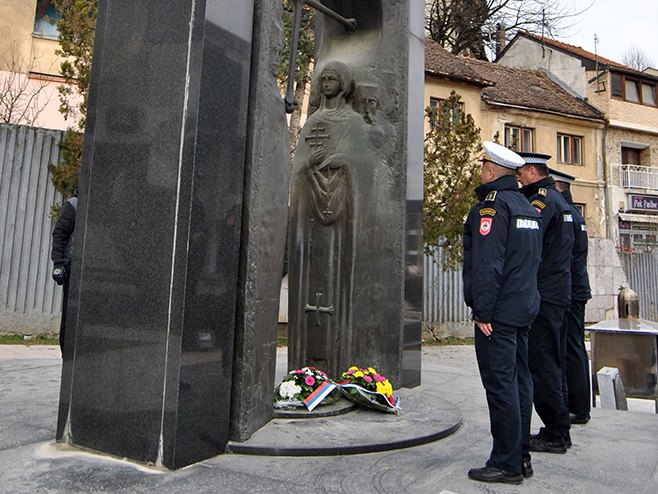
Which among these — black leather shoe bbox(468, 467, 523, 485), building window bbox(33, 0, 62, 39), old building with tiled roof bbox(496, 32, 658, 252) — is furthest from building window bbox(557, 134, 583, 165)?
black leather shoe bbox(468, 467, 523, 485)

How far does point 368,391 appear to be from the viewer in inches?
189

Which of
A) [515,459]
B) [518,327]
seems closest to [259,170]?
[518,327]

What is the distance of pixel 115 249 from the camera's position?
144 inches

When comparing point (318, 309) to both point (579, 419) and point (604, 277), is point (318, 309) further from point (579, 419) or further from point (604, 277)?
point (604, 277)

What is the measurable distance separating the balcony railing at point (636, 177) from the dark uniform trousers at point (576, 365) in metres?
24.1

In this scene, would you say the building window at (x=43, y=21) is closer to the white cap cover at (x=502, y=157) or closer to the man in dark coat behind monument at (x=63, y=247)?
the man in dark coat behind monument at (x=63, y=247)

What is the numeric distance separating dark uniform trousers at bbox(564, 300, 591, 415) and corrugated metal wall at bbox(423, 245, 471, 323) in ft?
30.4

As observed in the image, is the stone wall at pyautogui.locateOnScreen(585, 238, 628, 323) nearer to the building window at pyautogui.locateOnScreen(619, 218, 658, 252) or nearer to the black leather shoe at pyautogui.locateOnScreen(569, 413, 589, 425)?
the building window at pyautogui.locateOnScreen(619, 218, 658, 252)

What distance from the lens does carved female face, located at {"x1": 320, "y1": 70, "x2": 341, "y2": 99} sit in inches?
226

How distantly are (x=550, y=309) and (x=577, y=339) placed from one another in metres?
1.03

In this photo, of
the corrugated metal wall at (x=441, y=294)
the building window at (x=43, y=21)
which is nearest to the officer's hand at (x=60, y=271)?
the corrugated metal wall at (x=441, y=294)

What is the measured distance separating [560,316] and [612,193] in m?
24.6

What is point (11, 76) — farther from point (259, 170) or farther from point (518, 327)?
point (518, 327)

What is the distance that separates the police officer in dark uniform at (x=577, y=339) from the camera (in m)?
5.10
